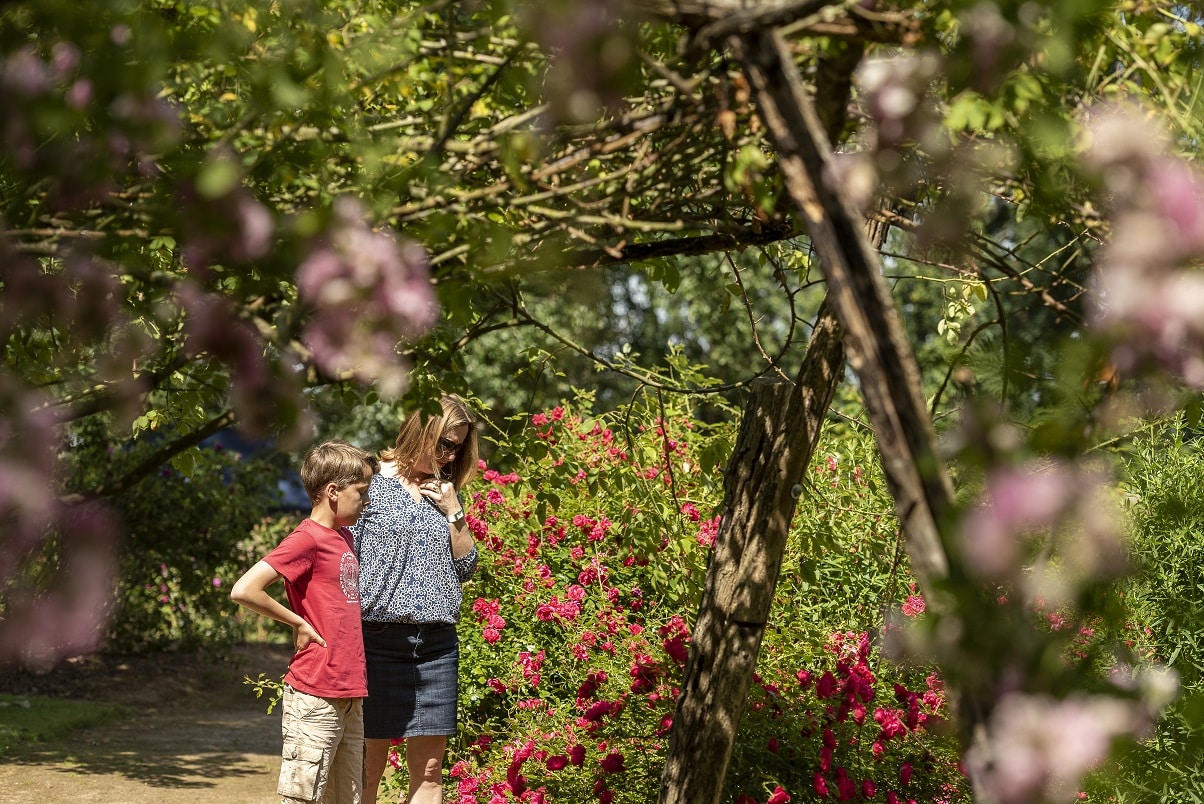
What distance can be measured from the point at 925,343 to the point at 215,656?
12372 millimetres

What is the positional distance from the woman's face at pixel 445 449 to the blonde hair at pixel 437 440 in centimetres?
1

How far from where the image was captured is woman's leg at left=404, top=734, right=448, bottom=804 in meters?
3.95

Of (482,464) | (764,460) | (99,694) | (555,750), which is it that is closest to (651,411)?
(482,464)

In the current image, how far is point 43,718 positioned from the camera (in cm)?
815

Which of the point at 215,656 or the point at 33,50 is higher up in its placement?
the point at 33,50

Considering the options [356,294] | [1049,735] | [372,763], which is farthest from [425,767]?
[1049,735]

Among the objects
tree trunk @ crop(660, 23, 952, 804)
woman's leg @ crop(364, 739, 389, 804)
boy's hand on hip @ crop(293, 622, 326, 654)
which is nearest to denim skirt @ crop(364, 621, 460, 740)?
woman's leg @ crop(364, 739, 389, 804)

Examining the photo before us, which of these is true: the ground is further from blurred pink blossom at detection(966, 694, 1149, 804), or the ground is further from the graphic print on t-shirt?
blurred pink blossom at detection(966, 694, 1149, 804)

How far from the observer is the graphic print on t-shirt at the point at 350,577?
A: 379cm

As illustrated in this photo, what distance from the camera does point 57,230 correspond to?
164cm

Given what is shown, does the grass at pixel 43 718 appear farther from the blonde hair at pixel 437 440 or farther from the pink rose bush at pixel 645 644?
the blonde hair at pixel 437 440

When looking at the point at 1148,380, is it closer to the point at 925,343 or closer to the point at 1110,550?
the point at 1110,550

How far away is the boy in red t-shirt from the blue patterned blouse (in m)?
0.05

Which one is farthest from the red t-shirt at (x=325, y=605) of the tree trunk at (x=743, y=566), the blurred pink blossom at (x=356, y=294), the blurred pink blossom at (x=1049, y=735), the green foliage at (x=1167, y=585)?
the blurred pink blossom at (x=1049, y=735)
